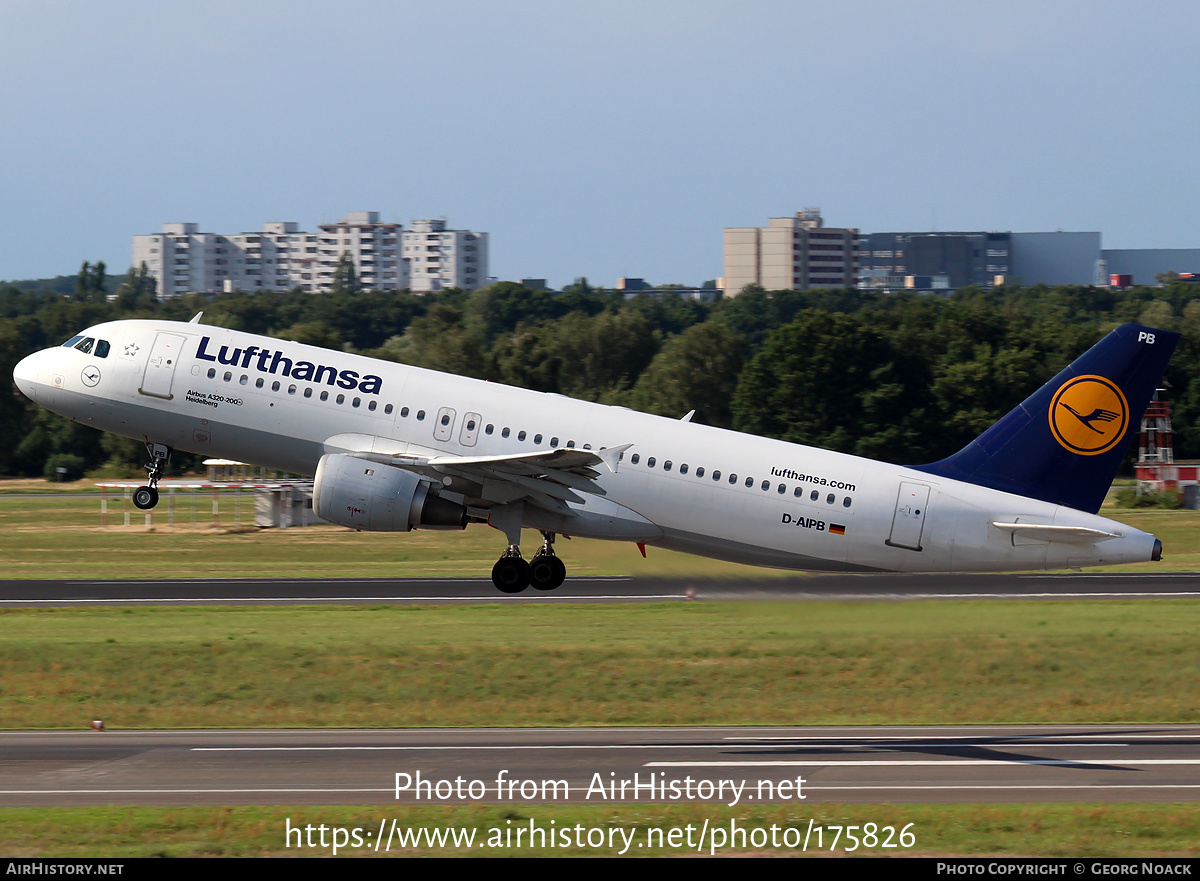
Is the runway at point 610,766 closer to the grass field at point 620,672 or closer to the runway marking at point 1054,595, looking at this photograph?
the grass field at point 620,672

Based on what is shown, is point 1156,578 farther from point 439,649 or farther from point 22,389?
point 22,389

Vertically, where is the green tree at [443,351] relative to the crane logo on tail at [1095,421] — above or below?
above

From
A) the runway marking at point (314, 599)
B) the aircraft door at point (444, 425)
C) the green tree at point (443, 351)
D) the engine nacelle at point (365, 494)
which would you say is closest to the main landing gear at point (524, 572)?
the engine nacelle at point (365, 494)

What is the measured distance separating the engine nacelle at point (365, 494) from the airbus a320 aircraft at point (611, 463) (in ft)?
0.16

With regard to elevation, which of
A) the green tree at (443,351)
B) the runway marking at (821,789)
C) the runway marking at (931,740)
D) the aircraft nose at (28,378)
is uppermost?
the green tree at (443,351)

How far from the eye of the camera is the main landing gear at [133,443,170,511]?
37.3 m

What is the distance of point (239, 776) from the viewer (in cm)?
3064

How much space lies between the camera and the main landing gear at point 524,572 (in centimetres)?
3694

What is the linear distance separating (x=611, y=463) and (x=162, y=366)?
1194 centimetres

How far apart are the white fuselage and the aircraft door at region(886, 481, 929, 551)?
0.04 meters

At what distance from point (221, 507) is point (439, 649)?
54.8m

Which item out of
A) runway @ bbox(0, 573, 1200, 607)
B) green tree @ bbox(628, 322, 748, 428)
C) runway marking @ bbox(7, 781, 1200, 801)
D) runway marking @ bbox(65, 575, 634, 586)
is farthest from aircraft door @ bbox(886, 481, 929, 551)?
green tree @ bbox(628, 322, 748, 428)

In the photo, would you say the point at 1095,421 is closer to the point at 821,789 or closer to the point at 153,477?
the point at 821,789

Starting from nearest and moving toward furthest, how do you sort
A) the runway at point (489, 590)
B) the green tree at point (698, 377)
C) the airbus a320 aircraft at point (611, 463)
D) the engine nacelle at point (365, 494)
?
the engine nacelle at point (365, 494), the airbus a320 aircraft at point (611, 463), the runway at point (489, 590), the green tree at point (698, 377)
